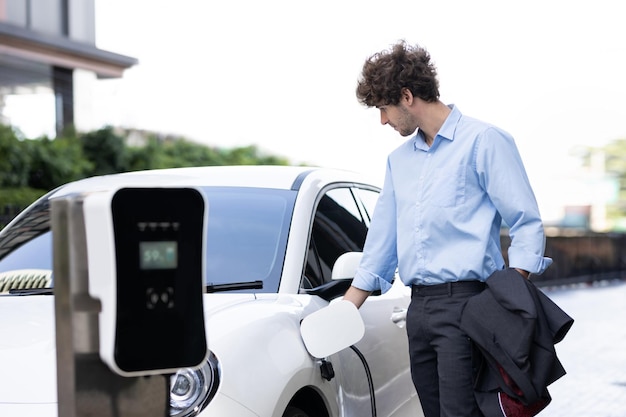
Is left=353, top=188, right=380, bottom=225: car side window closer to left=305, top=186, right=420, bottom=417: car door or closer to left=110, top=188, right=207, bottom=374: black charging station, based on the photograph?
left=305, top=186, right=420, bottom=417: car door

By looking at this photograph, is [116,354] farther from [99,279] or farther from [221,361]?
[221,361]

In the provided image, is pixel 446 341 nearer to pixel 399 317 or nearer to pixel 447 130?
pixel 447 130

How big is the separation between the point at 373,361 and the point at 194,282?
210cm

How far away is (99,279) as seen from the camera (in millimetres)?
1962

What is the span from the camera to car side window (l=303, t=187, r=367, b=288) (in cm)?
409

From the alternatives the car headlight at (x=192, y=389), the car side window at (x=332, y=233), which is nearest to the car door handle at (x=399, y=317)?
the car side window at (x=332, y=233)

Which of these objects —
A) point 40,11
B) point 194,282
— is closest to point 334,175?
point 194,282

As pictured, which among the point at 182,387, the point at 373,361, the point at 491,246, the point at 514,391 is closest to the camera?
the point at 182,387

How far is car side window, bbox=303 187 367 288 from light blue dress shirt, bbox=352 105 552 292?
0.65 metres

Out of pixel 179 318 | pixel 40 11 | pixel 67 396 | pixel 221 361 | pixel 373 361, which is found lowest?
pixel 373 361

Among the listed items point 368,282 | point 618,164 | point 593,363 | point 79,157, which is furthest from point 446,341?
point 618,164

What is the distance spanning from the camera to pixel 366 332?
13.3ft

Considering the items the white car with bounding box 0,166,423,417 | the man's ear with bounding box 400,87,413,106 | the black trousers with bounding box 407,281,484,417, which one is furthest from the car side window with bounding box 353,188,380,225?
the black trousers with bounding box 407,281,484,417

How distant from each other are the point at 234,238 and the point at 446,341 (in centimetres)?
118
